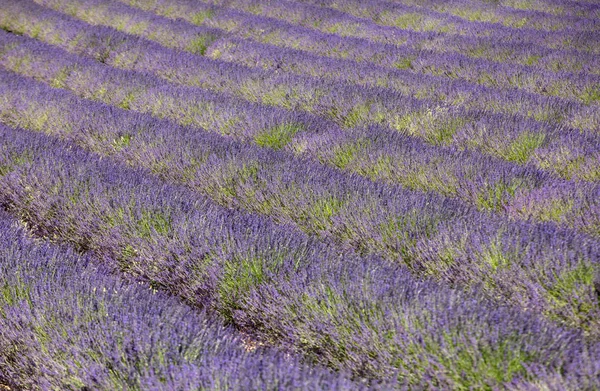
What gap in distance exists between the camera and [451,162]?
11.6 feet

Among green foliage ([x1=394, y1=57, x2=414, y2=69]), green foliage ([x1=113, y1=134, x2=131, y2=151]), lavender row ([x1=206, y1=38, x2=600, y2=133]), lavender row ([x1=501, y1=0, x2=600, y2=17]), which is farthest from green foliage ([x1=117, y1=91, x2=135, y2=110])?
lavender row ([x1=501, y1=0, x2=600, y2=17])

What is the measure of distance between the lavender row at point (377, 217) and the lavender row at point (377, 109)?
2.69 ft

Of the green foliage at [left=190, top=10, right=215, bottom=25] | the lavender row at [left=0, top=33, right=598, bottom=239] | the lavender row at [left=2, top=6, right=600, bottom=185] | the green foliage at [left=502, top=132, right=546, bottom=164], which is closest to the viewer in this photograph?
the lavender row at [left=0, top=33, right=598, bottom=239]

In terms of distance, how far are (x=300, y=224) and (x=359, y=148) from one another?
98 centimetres

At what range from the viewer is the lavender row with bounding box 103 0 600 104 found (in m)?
5.35

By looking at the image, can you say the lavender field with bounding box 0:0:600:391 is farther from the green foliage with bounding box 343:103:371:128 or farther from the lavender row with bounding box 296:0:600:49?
the lavender row with bounding box 296:0:600:49

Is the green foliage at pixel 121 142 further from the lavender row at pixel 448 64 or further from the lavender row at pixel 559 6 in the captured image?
the lavender row at pixel 559 6

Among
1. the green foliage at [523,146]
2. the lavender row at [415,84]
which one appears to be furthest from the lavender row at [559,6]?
the green foliage at [523,146]

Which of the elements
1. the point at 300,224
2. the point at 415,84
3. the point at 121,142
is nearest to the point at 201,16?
the point at 415,84

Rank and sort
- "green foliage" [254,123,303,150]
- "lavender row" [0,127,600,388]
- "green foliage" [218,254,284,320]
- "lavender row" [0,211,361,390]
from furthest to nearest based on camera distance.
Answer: "green foliage" [254,123,303,150] → "green foliage" [218,254,284,320] → "lavender row" [0,127,600,388] → "lavender row" [0,211,361,390]

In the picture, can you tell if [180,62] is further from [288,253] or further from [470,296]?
[470,296]

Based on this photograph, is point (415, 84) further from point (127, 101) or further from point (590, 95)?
point (127, 101)

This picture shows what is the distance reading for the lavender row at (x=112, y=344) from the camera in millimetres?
1719

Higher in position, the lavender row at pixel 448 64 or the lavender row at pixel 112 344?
the lavender row at pixel 448 64
